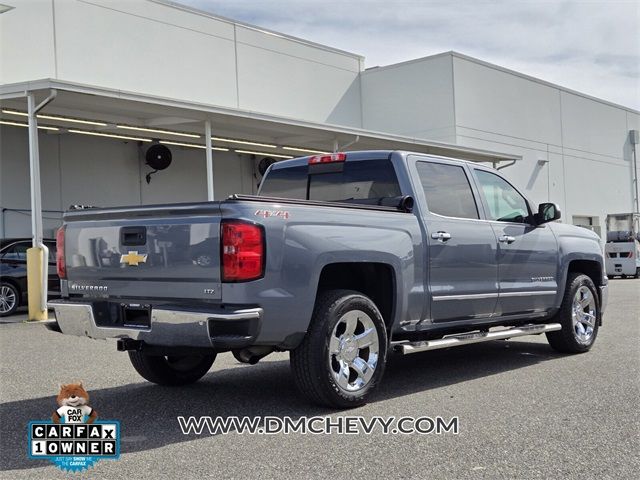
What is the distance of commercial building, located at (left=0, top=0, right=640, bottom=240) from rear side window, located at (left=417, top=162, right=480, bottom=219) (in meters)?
8.58

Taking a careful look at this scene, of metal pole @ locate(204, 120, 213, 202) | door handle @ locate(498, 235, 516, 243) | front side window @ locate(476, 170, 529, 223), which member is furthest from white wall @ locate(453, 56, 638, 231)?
door handle @ locate(498, 235, 516, 243)

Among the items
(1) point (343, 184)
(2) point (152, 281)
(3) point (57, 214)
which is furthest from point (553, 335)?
(3) point (57, 214)

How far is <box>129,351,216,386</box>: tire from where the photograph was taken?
6730 millimetres

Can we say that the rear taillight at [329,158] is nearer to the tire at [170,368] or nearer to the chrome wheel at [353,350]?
the chrome wheel at [353,350]

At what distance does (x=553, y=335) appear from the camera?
8.34m

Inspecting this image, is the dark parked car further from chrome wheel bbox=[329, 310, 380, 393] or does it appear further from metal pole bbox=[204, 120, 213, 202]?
chrome wheel bbox=[329, 310, 380, 393]

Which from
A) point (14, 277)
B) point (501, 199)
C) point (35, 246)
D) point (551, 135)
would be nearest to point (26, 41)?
point (14, 277)

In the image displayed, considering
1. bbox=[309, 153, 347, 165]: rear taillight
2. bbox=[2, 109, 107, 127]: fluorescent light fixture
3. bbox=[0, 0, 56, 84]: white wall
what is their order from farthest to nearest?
bbox=[0, 0, 56, 84]: white wall < bbox=[2, 109, 107, 127]: fluorescent light fixture < bbox=[309, 153, 347, 165]: rear taillight

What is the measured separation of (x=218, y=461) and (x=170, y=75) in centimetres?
1870

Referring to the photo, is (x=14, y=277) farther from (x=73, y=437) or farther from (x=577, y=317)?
(x=73, y=437)

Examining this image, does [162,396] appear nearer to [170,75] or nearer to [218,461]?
[218,461]

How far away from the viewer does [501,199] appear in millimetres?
7852

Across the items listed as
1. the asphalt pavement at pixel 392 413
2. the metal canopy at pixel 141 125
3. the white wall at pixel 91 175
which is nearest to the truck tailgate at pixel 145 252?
the asphalt pavement at pixel 392 413

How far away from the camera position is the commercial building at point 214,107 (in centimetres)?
1777
